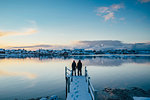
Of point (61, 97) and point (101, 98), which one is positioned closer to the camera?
point (101, 98)

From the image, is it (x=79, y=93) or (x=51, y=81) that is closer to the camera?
(x=79, y=93)

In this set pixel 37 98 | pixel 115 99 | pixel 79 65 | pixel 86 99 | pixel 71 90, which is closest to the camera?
pixel 86 99

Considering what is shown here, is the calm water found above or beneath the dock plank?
beneath

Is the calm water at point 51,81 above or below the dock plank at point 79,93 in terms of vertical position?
below

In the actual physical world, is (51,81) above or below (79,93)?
below

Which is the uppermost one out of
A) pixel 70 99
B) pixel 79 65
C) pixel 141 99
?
pixel 79 65

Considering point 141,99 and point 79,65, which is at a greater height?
point 79,65

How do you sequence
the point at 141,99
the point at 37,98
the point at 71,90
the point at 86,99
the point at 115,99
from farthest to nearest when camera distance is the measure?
the point at 37,98, the point at 115,99, the point at 71,90, the point at 86,99, the point at 141,99

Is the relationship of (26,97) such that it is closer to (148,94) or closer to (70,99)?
(70,99)

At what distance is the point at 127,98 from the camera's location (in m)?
12.3

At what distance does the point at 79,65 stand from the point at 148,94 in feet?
29.8

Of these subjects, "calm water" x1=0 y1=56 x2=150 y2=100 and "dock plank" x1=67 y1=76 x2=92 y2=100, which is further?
"calm water" x1=0 y1=56 x2=150 y2=100

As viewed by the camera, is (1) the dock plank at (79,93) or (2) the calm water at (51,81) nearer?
(1) the dock plank at (79,93)

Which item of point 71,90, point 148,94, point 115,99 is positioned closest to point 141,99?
point 115,99
